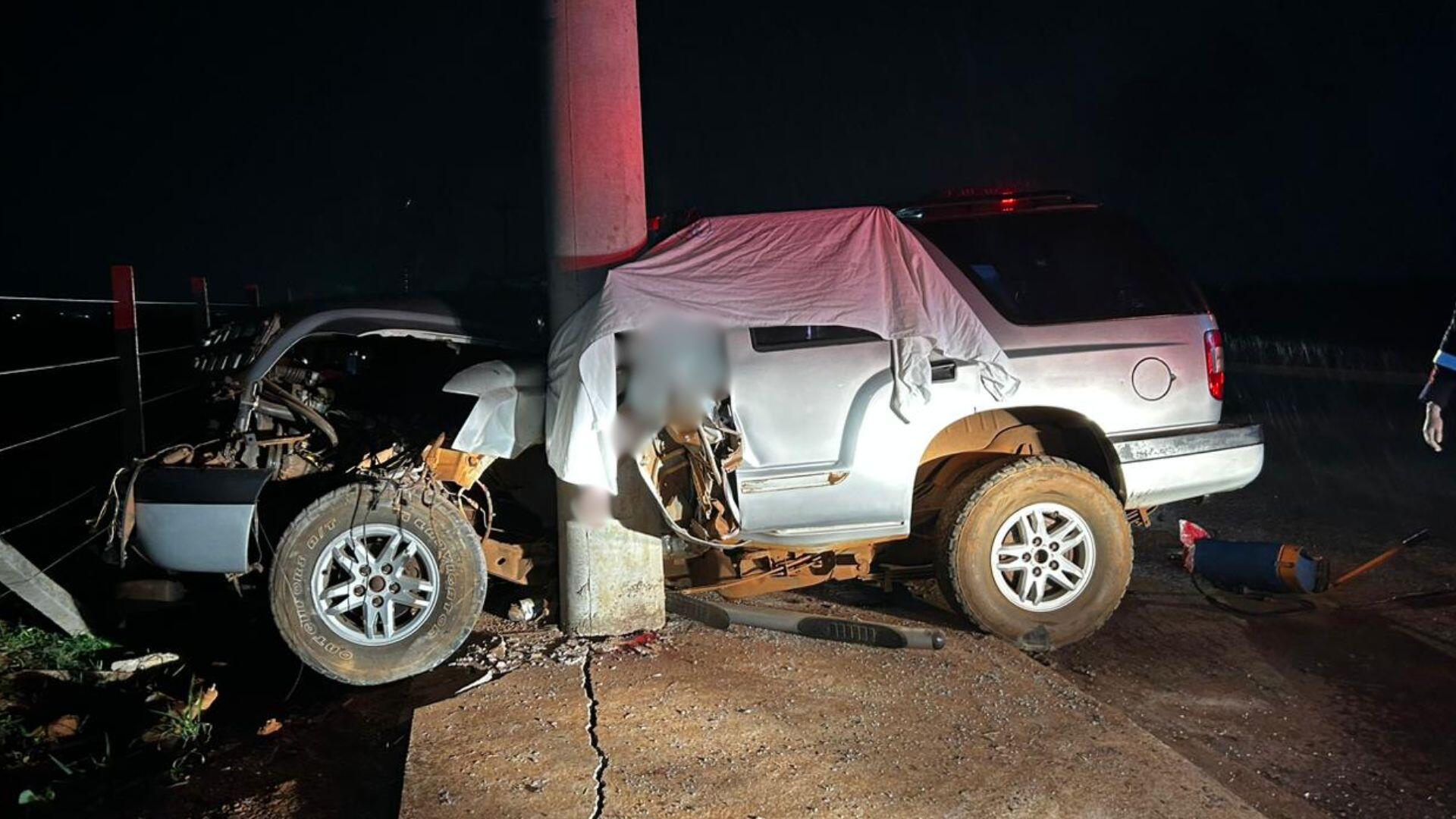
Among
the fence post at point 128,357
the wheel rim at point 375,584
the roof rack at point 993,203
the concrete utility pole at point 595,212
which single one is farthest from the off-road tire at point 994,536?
the fence post at point 128,357

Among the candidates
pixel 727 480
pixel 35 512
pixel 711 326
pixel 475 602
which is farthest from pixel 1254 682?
pixel 35 512

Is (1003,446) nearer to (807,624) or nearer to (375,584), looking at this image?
(807,624)

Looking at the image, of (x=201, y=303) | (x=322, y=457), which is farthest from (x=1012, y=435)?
(x=201, y=303)

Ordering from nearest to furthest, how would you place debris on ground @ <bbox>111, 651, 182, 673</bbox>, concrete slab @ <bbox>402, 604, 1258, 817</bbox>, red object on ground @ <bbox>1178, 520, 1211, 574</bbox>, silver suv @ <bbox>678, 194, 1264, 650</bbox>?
concrete slab @ <bbox>402, 604, 1258, 817</bbox>
silver suv @ <bbox>678, 194, 1264, 650</bbox>
debris on ground @ <bbox>111, 651, 182, 673</bbox>
red object on ground @ <bbox>1178, 520, 1211, 574</bbox>

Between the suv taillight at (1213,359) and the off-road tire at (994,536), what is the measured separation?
2.39 ft

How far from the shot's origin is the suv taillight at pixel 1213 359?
5.12 m

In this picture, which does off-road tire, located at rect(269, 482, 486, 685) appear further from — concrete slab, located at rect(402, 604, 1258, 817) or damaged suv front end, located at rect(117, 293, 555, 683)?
concrete slab, located at rect(402, 604, 1258, 817)

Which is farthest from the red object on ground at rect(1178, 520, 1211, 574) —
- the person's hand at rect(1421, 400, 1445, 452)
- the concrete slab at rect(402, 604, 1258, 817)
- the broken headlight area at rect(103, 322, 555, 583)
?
the broken headlight area at rect(103, 322, 555, 583)

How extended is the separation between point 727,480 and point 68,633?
3273mm

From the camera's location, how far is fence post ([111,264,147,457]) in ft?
21.5

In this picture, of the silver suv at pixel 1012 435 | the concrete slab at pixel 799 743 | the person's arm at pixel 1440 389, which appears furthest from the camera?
the person's arm at pixel 1440 389

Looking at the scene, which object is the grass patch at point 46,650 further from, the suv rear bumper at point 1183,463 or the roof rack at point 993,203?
the suv rear bumper at point 1183,463

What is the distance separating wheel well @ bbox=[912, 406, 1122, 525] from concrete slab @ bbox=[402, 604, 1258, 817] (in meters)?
0.86

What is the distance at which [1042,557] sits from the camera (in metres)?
5.05
